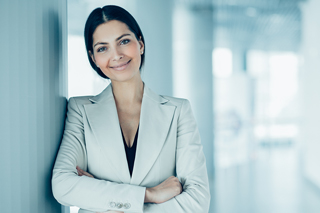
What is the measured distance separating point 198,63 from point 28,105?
4.32 metres

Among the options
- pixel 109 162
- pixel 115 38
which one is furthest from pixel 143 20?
pixel 109 162

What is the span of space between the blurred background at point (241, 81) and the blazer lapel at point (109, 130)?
815 millimetres

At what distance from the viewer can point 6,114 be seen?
1050 mm

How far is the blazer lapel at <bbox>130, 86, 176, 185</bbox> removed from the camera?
131cm

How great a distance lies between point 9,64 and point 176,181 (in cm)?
96

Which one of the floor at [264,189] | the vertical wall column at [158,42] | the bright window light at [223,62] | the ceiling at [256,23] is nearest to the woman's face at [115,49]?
the vertical wall column at [158,42]

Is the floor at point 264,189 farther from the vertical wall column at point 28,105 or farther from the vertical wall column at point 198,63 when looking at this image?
the vertical wall column at point 28,105

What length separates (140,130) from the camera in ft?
4.56

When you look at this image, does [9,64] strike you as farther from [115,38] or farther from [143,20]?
[143,20]

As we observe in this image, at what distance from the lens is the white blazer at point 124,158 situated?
1159mm

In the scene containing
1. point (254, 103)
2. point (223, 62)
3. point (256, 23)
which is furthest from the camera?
point (254, 103)

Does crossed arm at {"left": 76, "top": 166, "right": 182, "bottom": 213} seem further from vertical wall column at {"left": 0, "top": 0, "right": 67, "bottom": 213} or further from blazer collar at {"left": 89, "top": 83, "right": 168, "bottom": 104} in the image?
blazer collar at {"left": 89, "top": 83, "right": 168, "bottom": 104}

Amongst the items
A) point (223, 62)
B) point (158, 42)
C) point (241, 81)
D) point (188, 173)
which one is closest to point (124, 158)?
point (188, 173)

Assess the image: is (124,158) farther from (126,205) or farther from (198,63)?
(198,63)
